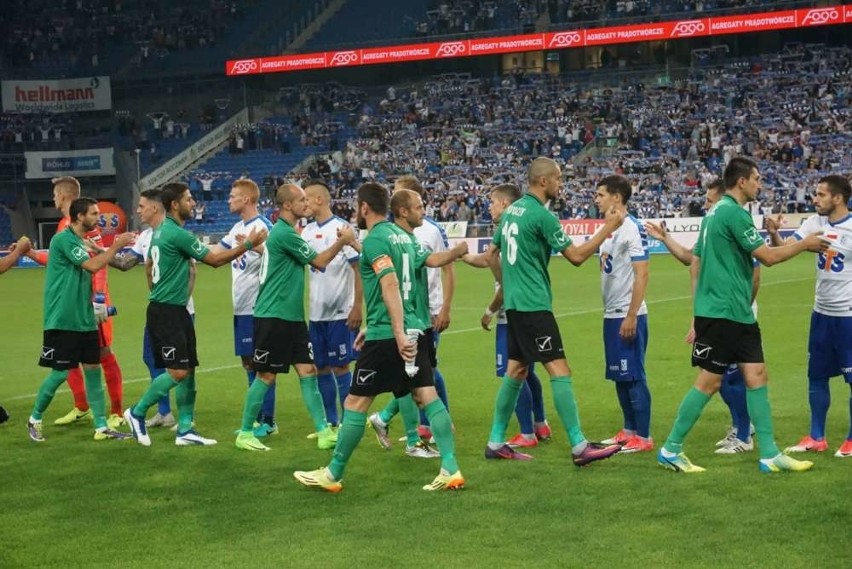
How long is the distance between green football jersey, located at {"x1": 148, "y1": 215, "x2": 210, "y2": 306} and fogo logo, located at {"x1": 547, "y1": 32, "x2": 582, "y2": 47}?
43.3 metres

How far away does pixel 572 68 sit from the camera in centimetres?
5450

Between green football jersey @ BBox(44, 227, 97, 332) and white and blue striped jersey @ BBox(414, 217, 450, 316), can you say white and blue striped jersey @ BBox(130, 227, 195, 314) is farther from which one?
white and blue striped jersey @ BBox(414, 217, 450, 316)

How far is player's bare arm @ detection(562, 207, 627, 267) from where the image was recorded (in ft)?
28.1

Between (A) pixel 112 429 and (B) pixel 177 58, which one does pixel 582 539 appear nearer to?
(A) pixel 112 429

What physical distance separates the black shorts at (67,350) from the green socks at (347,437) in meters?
3.52

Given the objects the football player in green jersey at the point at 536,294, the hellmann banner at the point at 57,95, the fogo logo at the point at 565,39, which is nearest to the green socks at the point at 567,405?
the football player in green jersey at the point at 536,294

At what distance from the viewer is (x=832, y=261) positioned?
9.47 meters

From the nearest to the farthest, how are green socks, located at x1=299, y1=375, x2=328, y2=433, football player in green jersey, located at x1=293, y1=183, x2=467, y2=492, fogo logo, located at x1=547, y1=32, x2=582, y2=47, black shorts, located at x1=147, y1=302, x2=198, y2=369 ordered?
football player in green jersey, located at x1=293, y1=183, x2=467, y2=492 < green socks, located at x1=299, y1=375, x2=328, y2=433 < black shorts, located at x1=147, y1=302, x2=198, y2=369 < fogo logo, located at x1=547, y1=32, x2=582, y2=47

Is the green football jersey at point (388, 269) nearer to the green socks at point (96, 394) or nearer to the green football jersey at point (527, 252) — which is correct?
the green football jersey at point (527, 252)

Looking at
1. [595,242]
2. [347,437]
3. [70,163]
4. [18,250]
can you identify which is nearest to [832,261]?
[595,242]

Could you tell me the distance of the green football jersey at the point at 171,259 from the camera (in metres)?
10.4

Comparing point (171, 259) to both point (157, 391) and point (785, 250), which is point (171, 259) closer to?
point (157, 391)

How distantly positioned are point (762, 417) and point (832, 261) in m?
1.63

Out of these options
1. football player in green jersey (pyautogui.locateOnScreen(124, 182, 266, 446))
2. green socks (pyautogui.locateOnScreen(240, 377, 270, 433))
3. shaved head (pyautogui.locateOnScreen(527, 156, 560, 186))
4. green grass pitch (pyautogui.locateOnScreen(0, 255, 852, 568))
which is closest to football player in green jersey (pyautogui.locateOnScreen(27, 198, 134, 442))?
green grass pitch (pyautogui.locateOnScreen(0, 255, 852, 568))
